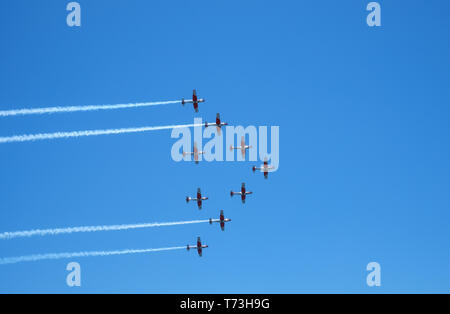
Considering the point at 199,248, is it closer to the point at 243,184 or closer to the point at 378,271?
the point at 243,184

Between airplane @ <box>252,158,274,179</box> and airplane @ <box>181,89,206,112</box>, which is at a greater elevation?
airplane @ <box>181,89,206,112</box>

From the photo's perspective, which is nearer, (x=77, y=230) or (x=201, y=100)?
(x=77, y=230)

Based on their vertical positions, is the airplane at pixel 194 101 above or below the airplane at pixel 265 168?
above

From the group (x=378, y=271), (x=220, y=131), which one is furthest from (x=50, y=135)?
(x=378, y=271)

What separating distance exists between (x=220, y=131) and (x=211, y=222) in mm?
19952

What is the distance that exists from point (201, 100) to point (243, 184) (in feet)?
67.8

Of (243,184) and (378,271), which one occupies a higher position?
(243,184)

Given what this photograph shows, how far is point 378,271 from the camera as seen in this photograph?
13700 centimetres

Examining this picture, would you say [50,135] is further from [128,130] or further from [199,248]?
[199,248]

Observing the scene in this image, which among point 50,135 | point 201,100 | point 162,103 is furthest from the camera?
point 201,100

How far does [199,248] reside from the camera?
542 feet
